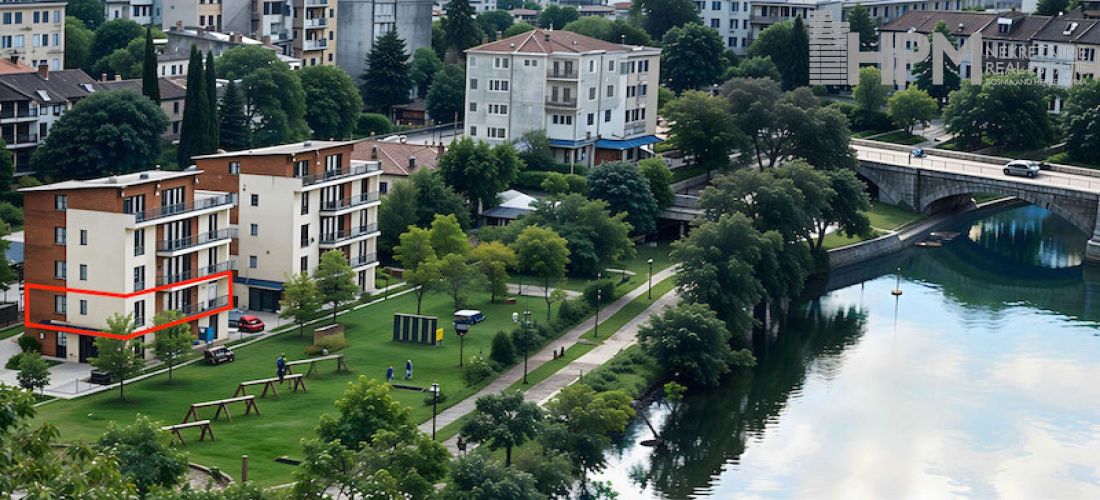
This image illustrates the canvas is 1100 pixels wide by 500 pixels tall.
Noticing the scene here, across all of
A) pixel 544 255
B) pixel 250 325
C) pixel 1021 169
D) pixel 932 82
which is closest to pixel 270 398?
pixel 250 325

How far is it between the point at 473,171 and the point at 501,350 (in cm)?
2782

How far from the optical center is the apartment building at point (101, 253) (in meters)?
72.2

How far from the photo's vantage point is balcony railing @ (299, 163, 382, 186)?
83938mm

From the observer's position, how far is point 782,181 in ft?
→ 309

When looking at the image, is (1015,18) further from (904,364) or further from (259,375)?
(259,375)

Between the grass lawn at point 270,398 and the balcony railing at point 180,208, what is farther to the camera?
the balcony railing at point 180,208

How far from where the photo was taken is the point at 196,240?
251ft

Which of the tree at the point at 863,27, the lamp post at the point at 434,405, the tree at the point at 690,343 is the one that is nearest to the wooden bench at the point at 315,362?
the lamp post at the point at 434,405

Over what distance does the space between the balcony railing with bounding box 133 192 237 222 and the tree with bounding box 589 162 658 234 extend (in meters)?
28.2

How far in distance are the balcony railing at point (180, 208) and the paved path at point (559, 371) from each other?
15.6 m

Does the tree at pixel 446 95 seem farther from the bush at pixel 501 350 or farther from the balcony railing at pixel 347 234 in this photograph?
the bush at pixel 501 350

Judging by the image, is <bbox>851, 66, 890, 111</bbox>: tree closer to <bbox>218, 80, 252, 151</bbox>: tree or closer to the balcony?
<bbox>218, 80, 252, 151</bbox>: tree

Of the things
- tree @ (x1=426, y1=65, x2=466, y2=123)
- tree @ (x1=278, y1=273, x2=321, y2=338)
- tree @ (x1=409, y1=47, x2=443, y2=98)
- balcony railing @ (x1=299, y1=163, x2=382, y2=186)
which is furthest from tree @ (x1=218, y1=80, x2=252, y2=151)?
tree @ (x1=409, y1=47, x2=443, y2=98)

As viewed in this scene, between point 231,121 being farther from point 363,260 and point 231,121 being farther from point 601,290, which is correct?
point 601,290
